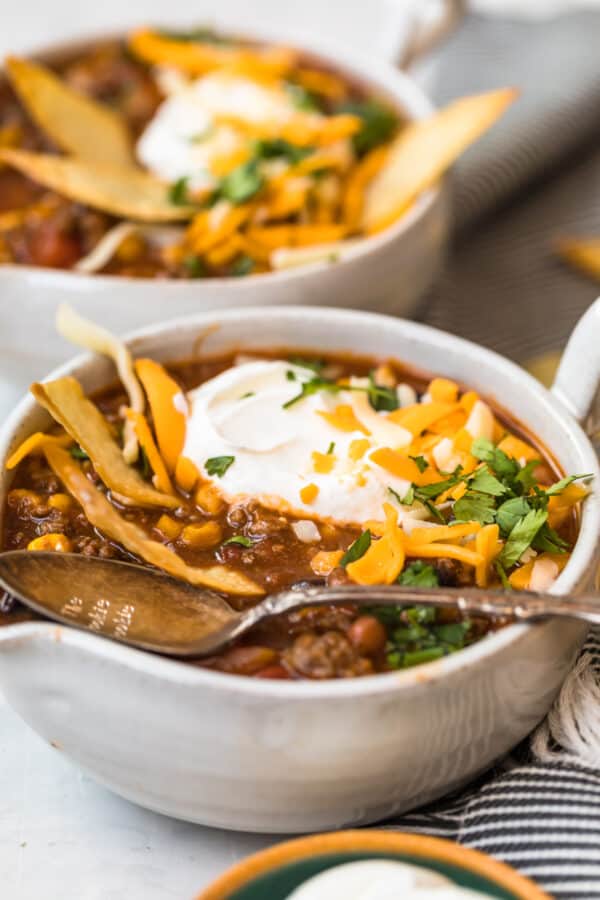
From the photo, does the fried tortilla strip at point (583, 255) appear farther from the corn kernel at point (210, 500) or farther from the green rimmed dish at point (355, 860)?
the green rimmed dish at point (355, 860)

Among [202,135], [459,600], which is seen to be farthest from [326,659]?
[202,135]

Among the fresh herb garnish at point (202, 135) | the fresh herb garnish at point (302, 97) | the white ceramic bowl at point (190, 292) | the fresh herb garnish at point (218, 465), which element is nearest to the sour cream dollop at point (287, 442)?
the fresh herb garnish at point (218, 465)

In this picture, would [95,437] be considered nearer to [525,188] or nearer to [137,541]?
[137,541]

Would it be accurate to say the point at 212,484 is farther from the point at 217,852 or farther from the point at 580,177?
the point at 580,177

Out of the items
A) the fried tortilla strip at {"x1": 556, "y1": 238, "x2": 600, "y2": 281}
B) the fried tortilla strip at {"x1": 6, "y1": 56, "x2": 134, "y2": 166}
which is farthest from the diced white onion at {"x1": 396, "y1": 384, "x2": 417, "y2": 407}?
the fried tortilla strip at {"x1": 556, "y1": 238, "x2": 600, "y2": 281}

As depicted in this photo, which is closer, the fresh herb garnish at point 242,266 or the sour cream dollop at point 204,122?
the fresh herb garnish at point 242,266

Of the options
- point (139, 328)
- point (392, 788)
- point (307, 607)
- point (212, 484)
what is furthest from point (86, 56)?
point (392, 788)

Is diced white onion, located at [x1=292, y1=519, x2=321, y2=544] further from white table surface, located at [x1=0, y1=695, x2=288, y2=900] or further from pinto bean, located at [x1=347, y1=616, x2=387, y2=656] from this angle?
white table surface, located at [x1=0, y1=695, x2=288, y2=900]
